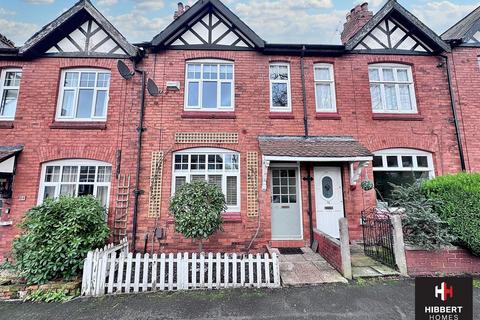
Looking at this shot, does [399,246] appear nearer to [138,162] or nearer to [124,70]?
[138,162]

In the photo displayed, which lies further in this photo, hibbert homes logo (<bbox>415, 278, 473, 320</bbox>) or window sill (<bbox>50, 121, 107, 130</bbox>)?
window sill (<bbox>50, 121, 107, 130</bbox>)

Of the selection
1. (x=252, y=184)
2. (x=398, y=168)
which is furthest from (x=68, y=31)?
(x=398, y=168)

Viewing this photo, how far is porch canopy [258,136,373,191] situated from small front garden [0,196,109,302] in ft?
16.7

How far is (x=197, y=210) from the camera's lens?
236 inches

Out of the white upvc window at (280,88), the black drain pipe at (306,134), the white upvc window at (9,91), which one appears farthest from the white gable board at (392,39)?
the white upvc window at (9,91)

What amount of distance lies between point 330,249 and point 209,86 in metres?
6.53

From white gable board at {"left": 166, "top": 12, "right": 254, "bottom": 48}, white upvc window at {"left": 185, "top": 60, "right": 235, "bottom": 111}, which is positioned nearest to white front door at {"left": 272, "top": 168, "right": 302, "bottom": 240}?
white upvc window at {"left": 185, "top": 60, "right": 235, "bottom": 111}

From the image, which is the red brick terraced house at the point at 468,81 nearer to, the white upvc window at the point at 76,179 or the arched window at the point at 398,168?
the arched window at the point at 398,168

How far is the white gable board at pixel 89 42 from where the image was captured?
8.30 metres

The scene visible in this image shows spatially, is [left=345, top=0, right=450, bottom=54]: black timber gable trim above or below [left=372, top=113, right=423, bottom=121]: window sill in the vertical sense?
above

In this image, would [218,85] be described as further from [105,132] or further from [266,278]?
[266,278]

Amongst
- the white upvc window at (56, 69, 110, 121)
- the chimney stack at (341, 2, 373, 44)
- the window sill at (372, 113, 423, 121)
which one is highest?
the chimney stack at (341, 2, 373, 44)

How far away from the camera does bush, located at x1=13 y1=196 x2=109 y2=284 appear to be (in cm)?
523

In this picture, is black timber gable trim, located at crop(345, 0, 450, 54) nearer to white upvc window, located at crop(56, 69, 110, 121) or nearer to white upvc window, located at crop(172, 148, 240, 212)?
white upvc window, located at crop(172, 148, 240, 212)
